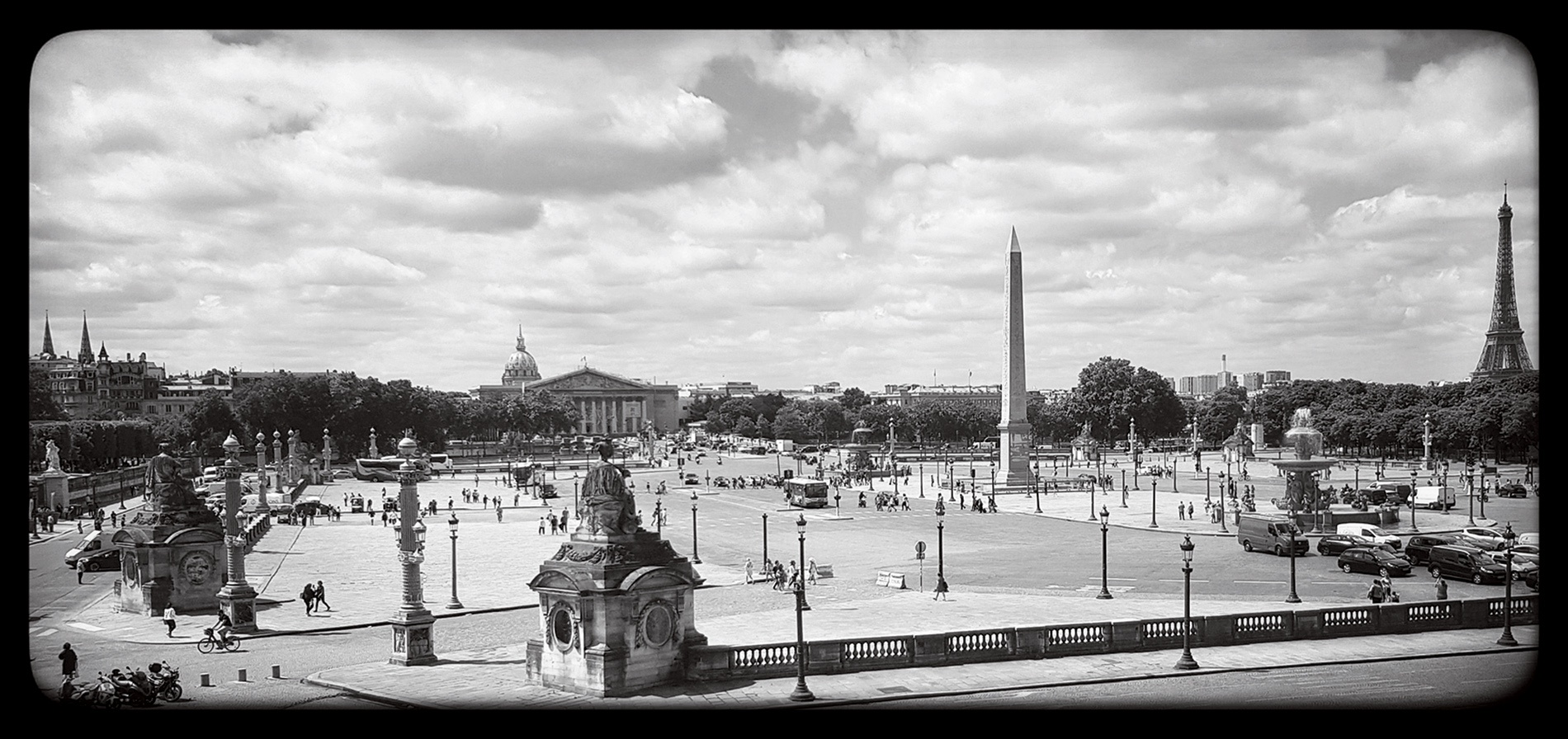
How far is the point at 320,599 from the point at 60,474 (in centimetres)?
3401

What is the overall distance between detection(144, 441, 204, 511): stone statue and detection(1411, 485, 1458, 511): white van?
4644 cm

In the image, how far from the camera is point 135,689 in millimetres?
17125

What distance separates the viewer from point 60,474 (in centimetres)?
5459

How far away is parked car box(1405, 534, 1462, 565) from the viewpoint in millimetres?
33219

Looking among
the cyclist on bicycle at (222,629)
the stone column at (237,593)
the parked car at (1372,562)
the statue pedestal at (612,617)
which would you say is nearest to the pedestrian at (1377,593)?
the parked car at (1372,562)

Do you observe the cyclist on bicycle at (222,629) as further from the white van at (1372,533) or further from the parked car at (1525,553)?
the white van at (1372,533)

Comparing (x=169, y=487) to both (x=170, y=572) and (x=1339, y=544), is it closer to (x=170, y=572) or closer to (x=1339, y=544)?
(x=170, y=572)

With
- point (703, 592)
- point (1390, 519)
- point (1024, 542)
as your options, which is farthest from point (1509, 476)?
point (703, 592)

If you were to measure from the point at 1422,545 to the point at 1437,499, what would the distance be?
20742 millimetres

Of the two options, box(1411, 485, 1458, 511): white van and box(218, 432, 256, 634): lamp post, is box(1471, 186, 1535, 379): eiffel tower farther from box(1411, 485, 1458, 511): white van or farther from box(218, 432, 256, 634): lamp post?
box(218, 432, 256, 634): lamp post

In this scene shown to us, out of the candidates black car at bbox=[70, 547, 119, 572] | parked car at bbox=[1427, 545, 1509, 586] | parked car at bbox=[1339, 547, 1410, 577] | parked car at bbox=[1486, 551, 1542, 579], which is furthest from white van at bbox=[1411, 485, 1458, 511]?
black car at bbox=[70, 547, 119, 572]

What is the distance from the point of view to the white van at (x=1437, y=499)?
50.1 m

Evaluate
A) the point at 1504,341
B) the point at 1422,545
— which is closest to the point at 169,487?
the point at 1422,545
